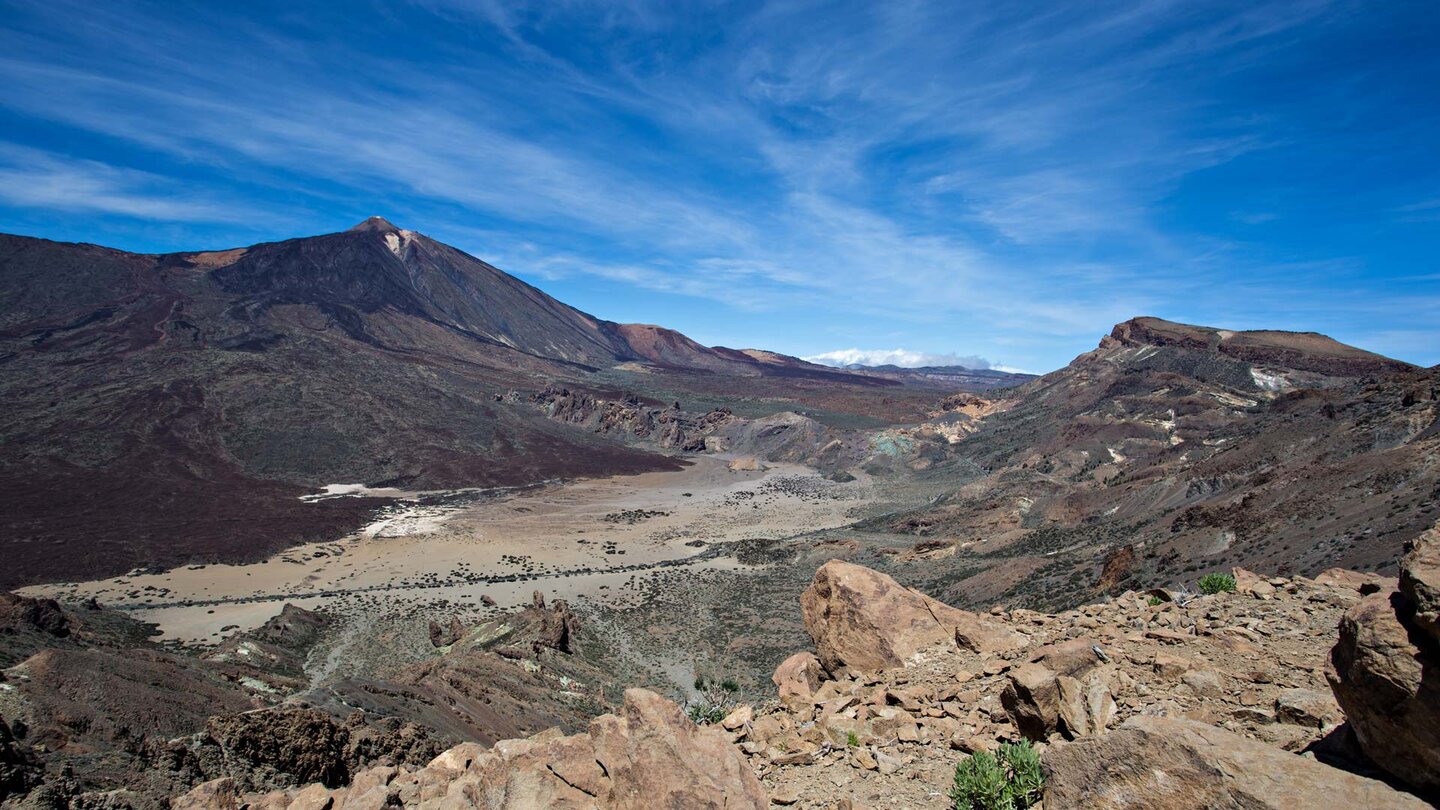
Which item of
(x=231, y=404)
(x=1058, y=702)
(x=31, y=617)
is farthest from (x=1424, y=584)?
(x=231, y=404)

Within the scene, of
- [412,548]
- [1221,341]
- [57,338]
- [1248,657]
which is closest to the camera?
[1248,657]

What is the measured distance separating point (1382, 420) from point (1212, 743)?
89.3ft

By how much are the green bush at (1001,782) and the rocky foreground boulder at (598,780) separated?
1418 millimetres

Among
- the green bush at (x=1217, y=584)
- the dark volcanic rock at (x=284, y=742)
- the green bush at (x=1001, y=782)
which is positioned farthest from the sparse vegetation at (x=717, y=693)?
the green bush at (x=1001, y=782)

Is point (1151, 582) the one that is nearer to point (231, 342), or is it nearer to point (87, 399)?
point (87, 399)

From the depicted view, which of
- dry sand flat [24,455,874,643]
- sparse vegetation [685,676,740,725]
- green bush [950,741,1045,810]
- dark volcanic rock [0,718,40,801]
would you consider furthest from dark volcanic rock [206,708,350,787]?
dry sand flat [24,455,874,643]

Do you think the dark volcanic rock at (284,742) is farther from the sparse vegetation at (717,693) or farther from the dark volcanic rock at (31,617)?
the dark volcanic rock at (31,617)

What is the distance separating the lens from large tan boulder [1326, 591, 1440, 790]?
2.72 m

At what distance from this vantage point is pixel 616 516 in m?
48.8

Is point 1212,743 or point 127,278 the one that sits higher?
point 127,278

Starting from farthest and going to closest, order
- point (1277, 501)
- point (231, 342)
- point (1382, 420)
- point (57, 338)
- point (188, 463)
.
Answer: point (231, 342), point (57, 338), point (188, 463), point (1382, 420), point (1277, 501)

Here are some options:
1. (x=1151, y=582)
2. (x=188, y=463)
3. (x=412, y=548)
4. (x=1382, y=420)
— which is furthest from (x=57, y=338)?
(x=1382, y=420)

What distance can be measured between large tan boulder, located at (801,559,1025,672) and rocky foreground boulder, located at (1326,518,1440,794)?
4.78 meters

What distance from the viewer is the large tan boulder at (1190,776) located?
277 centimetres
